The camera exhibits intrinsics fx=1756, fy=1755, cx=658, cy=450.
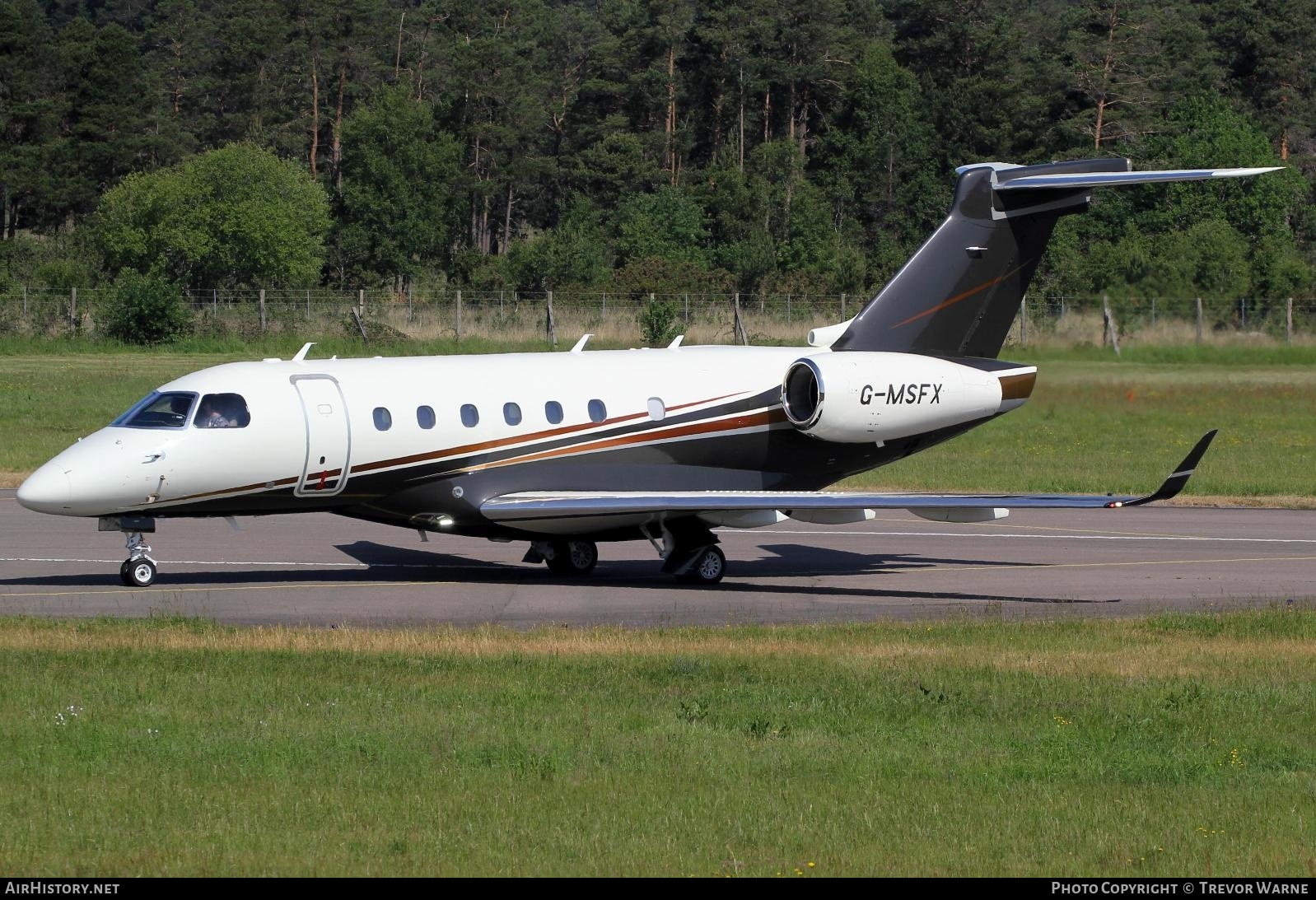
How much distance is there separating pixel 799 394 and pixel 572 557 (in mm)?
3898

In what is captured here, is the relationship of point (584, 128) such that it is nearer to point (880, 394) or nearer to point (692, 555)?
point (880, 394)

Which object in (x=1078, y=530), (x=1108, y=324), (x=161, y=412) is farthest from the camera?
(x=1108, y=324)

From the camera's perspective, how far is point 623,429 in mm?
23656

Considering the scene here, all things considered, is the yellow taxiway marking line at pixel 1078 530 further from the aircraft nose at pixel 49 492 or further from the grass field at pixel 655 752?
the aircraft nose at pixel 49 492

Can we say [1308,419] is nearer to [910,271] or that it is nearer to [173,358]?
[910,271]

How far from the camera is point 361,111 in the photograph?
332 ft

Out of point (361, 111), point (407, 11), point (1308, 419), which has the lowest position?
point (1308, 419)

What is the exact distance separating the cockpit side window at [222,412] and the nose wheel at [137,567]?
1.85m

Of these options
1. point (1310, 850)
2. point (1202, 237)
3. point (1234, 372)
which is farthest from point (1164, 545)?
point (1310, 850)

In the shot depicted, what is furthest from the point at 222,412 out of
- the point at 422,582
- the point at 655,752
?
the point at 655,752

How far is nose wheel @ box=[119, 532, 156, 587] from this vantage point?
2202 centimetres

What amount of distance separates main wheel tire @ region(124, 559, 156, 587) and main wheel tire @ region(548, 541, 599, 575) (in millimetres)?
5385

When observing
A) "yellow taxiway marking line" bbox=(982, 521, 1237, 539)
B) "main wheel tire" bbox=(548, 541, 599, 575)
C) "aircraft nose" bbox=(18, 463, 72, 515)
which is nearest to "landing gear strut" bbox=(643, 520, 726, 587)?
"main wheel tire" bbox=(548, 541, 599, 575)

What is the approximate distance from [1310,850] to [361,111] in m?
95.8
